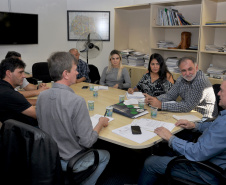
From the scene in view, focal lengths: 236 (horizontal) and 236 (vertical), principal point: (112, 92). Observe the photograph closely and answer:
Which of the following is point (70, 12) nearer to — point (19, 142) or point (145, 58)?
point (145, 58)

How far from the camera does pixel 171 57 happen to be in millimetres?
4641

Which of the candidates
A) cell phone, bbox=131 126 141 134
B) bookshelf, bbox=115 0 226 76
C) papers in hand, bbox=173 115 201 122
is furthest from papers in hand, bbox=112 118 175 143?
bookshelf, bbox=115 0 226 76

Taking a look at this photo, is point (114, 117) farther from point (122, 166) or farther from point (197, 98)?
point (197, 98)

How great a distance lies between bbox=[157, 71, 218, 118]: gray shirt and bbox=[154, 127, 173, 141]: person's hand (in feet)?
1.85

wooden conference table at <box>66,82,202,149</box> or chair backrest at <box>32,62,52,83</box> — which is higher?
chair backrest at <box>32,62,52,83</box>

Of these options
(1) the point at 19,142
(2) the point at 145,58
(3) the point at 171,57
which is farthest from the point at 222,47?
(1) the point at 19,142

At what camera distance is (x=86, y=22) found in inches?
217

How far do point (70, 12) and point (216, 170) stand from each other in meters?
4.93

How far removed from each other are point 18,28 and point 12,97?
324 centimetres

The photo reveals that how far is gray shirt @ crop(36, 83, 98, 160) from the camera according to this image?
1.61 m

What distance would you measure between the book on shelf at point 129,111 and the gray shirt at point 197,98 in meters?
0.27

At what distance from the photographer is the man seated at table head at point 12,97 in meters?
1.94

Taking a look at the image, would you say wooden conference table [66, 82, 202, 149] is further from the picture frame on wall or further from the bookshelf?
the picture frame on wall

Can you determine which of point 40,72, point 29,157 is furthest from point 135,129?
point 40,72
